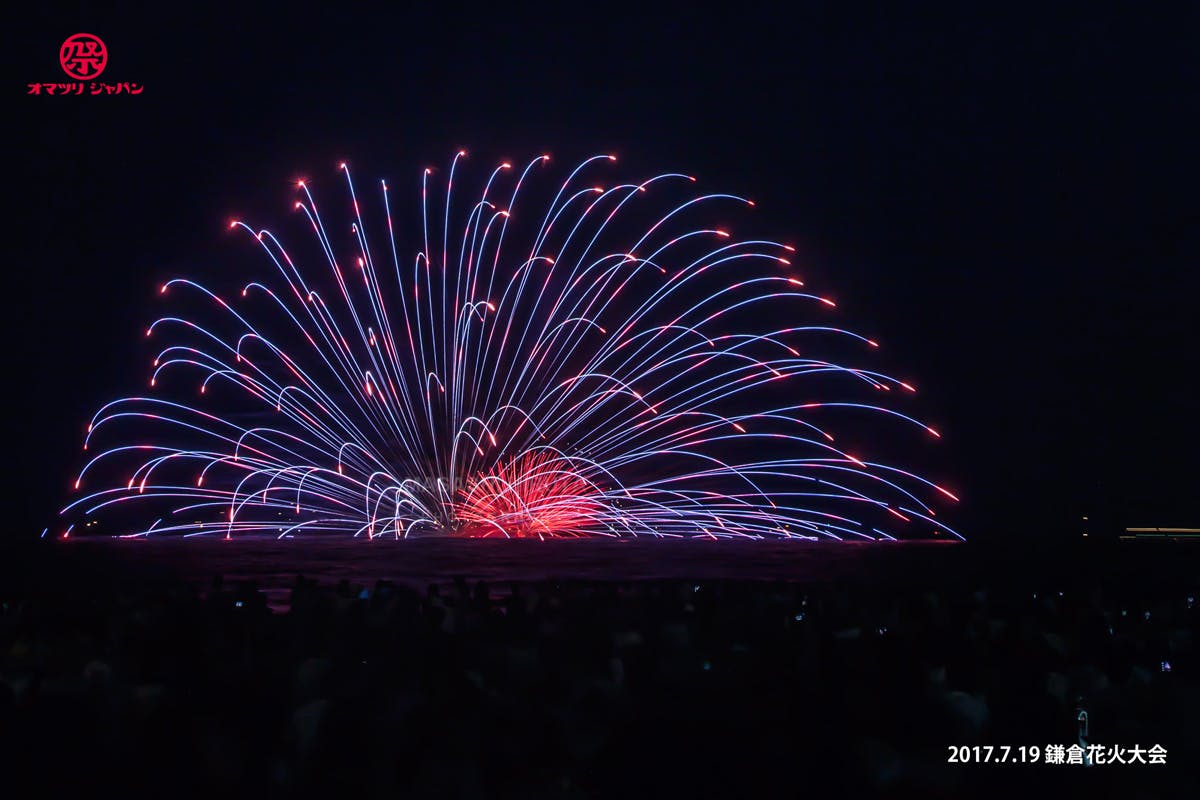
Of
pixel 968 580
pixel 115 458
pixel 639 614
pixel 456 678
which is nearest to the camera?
pixel 456 678

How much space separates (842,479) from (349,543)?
24.7 m

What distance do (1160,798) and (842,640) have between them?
2.57m

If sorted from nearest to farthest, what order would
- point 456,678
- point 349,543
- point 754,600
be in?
1. point 456,678
2. point 754,600
3. point 349,543

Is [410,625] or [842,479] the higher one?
[410,625]

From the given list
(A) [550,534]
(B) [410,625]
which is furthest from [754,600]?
(A) [550,534]

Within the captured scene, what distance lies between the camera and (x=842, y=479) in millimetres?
34812

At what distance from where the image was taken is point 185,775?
5.07m

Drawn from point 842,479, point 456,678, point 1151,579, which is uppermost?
point 456,678

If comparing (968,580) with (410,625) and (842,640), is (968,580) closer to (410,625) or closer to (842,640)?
(842,640)

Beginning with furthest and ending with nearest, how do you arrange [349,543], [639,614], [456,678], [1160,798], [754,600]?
1. [349,543]
2. [754,600]
3. [639,614]
4. [456,678]
5. [1160,798]

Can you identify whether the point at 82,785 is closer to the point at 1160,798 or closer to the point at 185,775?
the point at 185,775

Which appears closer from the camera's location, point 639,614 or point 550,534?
point 639,614

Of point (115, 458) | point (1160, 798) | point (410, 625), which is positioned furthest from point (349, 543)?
point (115, 458)

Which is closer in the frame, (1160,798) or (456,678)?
(1160,798)
